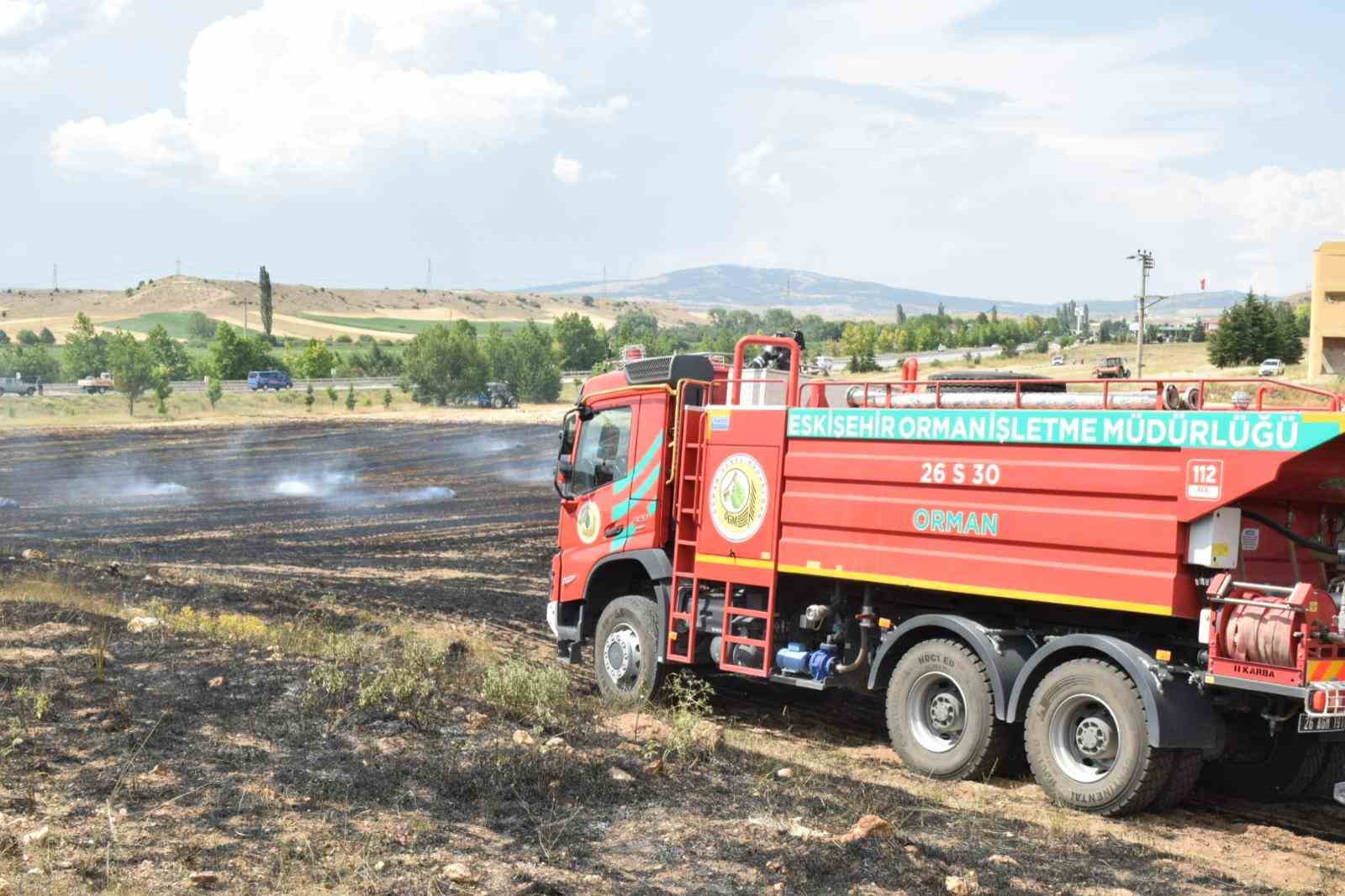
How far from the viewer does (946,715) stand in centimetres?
1062

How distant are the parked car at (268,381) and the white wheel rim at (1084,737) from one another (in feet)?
296

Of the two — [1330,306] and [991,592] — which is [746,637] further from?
[1330,306]

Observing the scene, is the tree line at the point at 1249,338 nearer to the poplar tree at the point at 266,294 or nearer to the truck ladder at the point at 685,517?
the truck ladder at the point at 685,517

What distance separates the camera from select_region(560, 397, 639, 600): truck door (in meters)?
13.4

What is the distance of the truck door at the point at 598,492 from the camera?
529 inches

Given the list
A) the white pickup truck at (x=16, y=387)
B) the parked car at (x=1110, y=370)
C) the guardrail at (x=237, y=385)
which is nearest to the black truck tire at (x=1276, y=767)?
the parked car at (x=1110, y=370)

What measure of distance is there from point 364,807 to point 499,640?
30.4 ft

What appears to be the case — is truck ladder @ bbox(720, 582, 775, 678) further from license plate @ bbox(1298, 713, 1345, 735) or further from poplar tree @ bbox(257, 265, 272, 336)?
poplar tree @ bbox(257, 265, 272, 336)

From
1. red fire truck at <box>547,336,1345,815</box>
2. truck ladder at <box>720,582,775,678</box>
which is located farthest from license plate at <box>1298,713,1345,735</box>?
truck ladder at <box>720,582,775,678</box>

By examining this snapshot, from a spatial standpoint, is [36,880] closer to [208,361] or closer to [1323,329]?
[1323,329]

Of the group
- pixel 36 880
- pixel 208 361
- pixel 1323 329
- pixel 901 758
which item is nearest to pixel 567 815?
pixel 36 880

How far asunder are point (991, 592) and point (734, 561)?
279 centimetres

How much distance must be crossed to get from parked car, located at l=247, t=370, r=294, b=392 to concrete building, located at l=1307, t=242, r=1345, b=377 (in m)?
67.4

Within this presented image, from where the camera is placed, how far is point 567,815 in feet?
27.1
